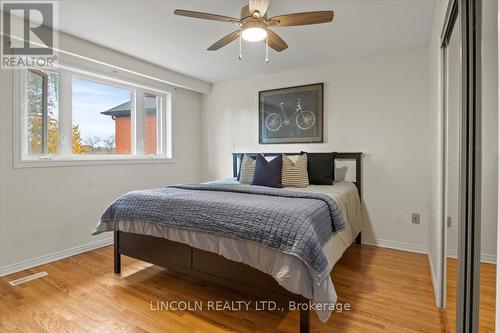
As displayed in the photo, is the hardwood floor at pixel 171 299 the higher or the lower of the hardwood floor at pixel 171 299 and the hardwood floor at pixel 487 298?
the lower

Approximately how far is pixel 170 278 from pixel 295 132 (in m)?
2.41

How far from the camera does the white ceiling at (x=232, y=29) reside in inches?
87.1

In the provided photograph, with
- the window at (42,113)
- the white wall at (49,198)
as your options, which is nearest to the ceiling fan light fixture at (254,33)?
the white wall at (49,198)

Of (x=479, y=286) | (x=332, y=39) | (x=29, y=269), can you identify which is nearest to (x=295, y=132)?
(x=332, y=39)

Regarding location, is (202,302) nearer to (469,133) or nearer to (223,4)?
(469,133)

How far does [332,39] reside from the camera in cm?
283

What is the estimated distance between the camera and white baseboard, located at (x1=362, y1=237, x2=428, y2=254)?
3.07 metres

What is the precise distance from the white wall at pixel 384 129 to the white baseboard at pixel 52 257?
2625mm

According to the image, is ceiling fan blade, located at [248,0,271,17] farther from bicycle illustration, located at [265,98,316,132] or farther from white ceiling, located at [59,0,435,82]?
Answer: bicycle illustration, located at [265,98,316,132]

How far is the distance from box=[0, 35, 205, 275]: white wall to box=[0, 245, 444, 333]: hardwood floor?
0.24 m

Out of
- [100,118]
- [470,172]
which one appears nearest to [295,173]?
[470,172]

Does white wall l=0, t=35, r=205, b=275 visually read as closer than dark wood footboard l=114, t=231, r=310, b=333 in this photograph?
No

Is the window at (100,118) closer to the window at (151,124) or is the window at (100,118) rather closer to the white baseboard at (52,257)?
the window at (151,124)

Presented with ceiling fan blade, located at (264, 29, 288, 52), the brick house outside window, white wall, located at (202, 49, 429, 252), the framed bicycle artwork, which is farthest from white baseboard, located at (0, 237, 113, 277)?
ceiling fan blade, located at (264, 29, 288, 52)
